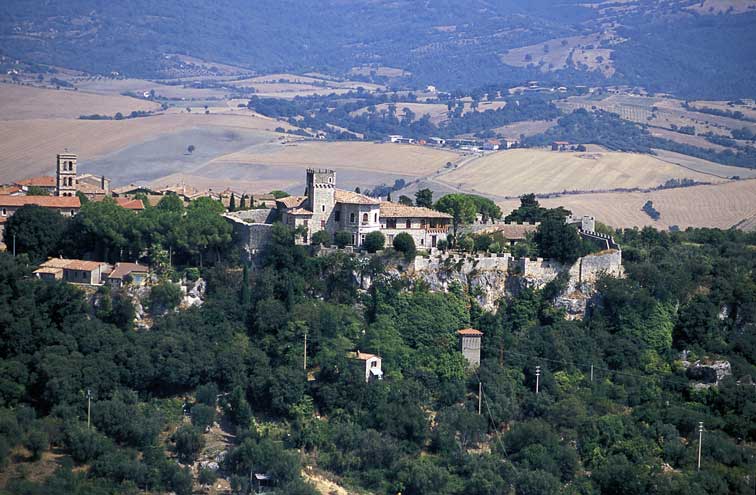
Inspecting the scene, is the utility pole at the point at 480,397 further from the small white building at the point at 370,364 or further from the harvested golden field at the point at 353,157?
the harvested golden field at the point at 353,157

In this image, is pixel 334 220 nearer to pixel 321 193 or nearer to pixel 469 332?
pixel 321 193

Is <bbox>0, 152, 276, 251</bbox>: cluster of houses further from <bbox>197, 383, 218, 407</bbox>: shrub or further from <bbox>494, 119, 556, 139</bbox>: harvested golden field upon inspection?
<bbox>494, 119, 556, 139</bbox>: harvested golden field

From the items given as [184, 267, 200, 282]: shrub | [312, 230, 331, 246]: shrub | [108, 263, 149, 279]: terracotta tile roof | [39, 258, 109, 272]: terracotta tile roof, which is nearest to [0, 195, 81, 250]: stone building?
[39, 258, 109, 272]: terracotta tile roof

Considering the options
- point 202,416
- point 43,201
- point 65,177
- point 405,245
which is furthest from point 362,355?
point 65,177

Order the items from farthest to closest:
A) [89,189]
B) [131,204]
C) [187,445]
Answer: [89,189] → [131,204] → [187,445]

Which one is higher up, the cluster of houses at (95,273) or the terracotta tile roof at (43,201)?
the terracotta tile roof at (43,201)

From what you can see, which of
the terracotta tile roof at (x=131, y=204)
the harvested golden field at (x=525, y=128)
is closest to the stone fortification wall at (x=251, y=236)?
the terracotta tile roof at (x=131, y=204)

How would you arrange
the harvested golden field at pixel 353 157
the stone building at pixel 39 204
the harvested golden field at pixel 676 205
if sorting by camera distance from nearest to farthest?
1. the stone building at pixel 39 204
2. the harvested golden field at pixel 676 205
3. the harvested golden field at pixel 353 157

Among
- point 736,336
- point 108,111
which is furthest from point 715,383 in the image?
point 108,111
